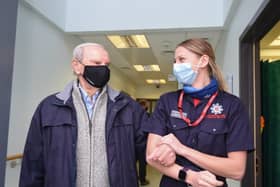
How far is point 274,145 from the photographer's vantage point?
8.02ft

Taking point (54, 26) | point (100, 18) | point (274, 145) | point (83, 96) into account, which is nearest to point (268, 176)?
point (274, 145)

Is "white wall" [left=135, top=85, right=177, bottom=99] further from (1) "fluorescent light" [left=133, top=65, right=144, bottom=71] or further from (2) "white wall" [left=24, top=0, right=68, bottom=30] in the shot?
(2) "white wall" [left=24, top=0, right=68, bottom=30]

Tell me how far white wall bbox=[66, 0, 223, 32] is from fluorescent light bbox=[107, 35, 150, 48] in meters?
0.51

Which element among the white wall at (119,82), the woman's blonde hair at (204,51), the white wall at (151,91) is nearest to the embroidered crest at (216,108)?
the woman's blonde hair at (204,51)

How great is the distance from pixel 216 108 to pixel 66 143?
0.77 m

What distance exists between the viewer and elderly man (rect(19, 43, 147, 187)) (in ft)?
Answer: 4.36

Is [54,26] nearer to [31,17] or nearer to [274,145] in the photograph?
[31,17]

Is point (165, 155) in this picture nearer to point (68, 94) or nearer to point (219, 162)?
point (219, 162)

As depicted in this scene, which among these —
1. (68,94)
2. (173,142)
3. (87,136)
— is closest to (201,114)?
(173,142)

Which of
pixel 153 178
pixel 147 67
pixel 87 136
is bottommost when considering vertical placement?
pixel 153 178

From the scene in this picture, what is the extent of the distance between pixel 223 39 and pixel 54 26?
221 centimetres

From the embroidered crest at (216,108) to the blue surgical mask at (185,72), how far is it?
0.52 feet

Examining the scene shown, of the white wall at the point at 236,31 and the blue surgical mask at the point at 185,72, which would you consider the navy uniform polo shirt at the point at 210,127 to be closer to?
the blue surgical mask at the point at 185,72

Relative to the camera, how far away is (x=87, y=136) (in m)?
1.35
